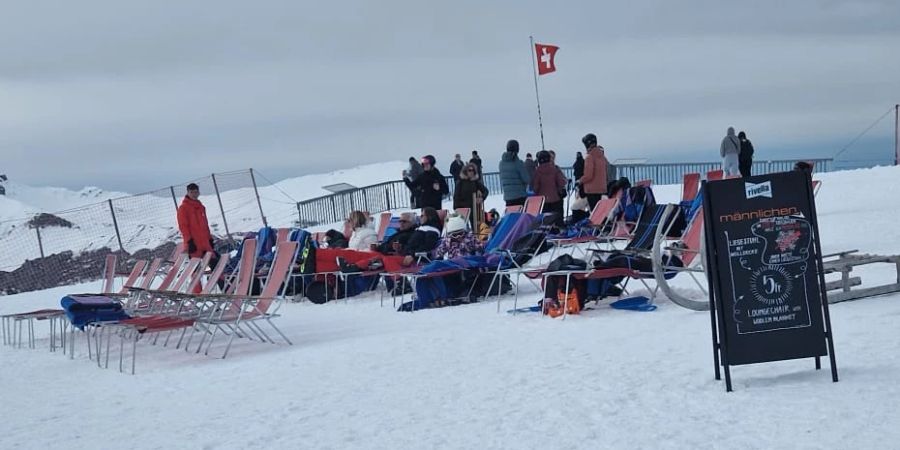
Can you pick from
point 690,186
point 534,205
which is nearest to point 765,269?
point 534,205

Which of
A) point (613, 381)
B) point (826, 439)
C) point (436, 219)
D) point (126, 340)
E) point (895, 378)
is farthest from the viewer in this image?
point (436, 219)

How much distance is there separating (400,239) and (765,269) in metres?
8.00

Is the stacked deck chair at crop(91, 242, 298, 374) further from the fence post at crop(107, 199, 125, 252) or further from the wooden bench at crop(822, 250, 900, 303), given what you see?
the fence post at crop(107, 199, 125, 252)

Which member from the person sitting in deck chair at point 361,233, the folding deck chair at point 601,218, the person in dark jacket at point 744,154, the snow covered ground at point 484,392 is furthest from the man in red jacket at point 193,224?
Result: the person in dark jacket at point 744,154

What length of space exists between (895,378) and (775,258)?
83cm

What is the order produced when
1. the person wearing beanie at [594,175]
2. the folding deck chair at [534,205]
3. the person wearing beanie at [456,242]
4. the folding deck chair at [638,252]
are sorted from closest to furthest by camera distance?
the folding deck chair at [638,252]
the person wearing beanie at [456,242]
the folding deck chair at [534,205]
the person wearing beanie at [594,175]

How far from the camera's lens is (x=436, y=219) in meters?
13.4

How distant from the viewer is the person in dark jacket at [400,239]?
1288 cm

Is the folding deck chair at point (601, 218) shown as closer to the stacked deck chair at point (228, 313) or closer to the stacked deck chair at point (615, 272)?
the stacked deck chair at point (615, 272)

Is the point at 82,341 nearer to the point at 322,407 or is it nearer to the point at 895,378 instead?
the point at 322,407

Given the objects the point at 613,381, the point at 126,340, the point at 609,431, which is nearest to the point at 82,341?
the point at 126,340

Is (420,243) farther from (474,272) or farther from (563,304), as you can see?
(563,304)

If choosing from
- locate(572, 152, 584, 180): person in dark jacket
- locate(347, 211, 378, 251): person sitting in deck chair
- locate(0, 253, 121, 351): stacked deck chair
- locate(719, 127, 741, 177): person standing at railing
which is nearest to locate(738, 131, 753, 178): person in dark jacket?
locate(719, 127, 741, 177): person standing at railing

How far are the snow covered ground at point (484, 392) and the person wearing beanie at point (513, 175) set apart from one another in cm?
634
